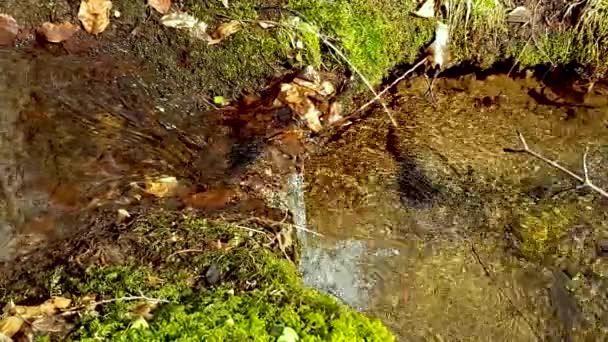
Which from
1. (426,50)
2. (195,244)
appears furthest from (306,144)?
(195,244)

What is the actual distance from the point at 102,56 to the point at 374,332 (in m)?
3.04

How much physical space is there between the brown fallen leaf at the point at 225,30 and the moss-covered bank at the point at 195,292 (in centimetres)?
171

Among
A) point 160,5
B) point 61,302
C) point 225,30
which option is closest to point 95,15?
point 160,5

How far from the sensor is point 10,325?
257 centimetres

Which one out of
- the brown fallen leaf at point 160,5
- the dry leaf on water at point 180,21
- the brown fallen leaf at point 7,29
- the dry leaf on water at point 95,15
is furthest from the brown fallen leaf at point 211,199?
the brown fallen leaf at point 7,29

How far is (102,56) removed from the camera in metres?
4.84

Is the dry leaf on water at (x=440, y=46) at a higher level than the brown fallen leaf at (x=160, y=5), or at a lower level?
lower

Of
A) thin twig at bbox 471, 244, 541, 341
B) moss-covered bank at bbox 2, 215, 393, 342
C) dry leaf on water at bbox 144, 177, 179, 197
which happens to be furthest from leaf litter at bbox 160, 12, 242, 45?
thin twig at bbox 471, 244, 541, 341

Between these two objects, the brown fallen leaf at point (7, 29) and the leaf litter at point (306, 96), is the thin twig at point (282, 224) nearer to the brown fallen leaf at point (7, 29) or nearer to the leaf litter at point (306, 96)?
the leaf litter at point (306, 96)

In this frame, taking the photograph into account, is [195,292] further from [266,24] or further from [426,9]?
[426,9]

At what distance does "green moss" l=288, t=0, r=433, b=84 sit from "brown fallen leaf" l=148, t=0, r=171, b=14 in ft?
2.67

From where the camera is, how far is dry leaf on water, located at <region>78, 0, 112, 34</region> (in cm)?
484

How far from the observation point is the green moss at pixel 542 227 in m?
4.09

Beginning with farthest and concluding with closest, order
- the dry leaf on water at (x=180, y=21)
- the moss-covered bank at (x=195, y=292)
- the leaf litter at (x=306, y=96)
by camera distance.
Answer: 1. the dry leaf on water at (x=180, y=21)
2. the leaf litter at (x=306, y=96)
3. the moss-covered bank at (x=195, y=292)
